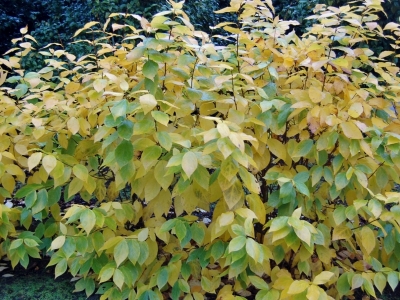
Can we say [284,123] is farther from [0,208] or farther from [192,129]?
[0,208]

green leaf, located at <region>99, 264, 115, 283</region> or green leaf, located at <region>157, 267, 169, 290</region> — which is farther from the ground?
green leaf, located at <region>99, 264, 115, 283</region>

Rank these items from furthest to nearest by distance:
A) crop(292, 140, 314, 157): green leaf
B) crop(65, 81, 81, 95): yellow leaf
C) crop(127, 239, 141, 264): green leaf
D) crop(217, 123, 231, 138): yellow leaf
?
crop(65, 81, 81, 95): yellow leaf, crop(292, 140, 314, 157): green leaf, crop(127, 239, 141, 264): green leaf, crop(217, 123, 231, 138): yellow leaf

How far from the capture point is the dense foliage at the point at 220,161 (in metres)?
1.70

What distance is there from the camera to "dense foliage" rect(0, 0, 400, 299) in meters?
1.70

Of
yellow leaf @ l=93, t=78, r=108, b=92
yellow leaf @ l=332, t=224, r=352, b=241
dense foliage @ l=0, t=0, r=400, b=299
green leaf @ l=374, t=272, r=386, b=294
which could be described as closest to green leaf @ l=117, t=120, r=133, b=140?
dense foliage @ l=0, t=0, r=400, b=299

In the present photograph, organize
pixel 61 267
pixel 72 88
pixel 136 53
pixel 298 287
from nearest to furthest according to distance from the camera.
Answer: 1. pixel 298 287
2. pixel 136 53
3. pixel 61 267
4. pixel 72 88

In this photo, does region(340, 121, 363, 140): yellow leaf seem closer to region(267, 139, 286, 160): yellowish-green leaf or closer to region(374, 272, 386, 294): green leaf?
region(267, 139, 286, 160): yellowish-green leaf

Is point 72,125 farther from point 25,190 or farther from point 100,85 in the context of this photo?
point 25,190

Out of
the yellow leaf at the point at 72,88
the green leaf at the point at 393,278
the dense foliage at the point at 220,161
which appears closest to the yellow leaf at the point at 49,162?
the dense foliage at the point at 220,161

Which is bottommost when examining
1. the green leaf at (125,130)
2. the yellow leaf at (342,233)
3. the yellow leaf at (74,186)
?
the yellow leaf at (342,233)

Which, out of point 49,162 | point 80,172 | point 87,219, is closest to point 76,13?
point 80,172

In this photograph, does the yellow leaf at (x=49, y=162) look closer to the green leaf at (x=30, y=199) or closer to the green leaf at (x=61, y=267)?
the green leaf at (x=30, y=199)

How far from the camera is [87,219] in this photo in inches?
66.6

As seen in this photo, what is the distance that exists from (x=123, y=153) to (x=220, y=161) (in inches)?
15.6
